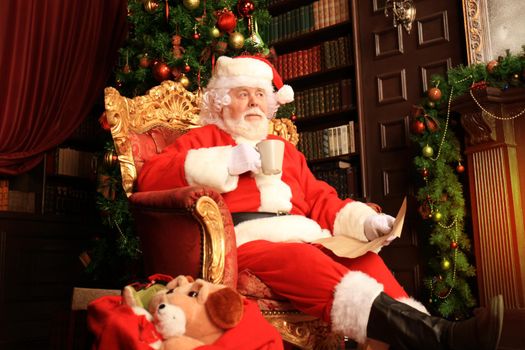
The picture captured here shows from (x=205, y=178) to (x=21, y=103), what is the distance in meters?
2.30

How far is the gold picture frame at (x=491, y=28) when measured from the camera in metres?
3.78

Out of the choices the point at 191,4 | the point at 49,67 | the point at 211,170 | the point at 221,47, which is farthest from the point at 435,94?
the point at 49,67

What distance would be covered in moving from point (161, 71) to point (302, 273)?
86.0 inches

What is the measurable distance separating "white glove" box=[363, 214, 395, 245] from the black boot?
1.32ft

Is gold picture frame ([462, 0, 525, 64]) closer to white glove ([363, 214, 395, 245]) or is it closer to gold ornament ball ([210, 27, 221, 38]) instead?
gold ornament ball ([210, 27, 221, 38])

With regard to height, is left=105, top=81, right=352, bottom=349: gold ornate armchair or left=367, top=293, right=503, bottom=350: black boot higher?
left=105, top=81, right=352, bottom=349: gold ornate armchair

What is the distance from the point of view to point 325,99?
15.2 feet

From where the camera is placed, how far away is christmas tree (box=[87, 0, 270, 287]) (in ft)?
12.0

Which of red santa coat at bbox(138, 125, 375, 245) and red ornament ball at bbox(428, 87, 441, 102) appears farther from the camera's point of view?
red ornament ball at bbox(428, 87, 441, 102)

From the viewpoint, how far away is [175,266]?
1.91m

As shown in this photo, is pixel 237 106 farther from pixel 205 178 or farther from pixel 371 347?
pixel 371 347

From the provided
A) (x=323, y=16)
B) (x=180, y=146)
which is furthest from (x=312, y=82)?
(x=180, y=146)

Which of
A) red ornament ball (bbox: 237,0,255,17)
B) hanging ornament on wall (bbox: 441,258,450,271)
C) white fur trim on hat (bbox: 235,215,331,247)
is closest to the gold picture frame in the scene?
hanging ornament on wall (bbox: 441,258,450,271)

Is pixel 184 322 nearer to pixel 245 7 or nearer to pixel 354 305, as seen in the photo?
pixel 354 305
